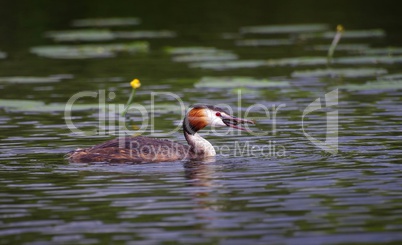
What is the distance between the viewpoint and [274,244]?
8578 millimetres

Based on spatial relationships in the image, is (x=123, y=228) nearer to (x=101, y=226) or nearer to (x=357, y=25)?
(x=101, y=226)

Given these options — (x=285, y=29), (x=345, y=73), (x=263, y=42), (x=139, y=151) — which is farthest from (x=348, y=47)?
(x=139, y=151)

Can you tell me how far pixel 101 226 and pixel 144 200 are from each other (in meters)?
1.12

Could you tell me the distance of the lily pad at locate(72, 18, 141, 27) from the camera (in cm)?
3328

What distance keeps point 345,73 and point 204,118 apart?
26.7ft

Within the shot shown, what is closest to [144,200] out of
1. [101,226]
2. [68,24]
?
[101,226]

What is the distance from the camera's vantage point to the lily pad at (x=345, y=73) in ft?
67.9

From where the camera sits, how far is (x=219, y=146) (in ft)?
46.8

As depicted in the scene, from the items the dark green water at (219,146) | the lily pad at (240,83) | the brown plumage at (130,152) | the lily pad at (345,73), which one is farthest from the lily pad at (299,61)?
the brown plumage at (130,152)

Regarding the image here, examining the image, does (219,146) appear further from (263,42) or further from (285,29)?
(285,29)

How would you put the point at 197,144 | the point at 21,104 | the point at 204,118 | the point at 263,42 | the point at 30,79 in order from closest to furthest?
1. the point at 197,144
2. the point at 204,118
3. the point at 21,104
4. the point at 30,79
5. the point at 263,42

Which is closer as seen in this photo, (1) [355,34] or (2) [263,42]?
(1) [355,34]

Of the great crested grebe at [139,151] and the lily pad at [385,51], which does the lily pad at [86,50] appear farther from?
the great crested grebe at [139,151]

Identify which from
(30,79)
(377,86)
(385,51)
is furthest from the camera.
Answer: (385,51)
